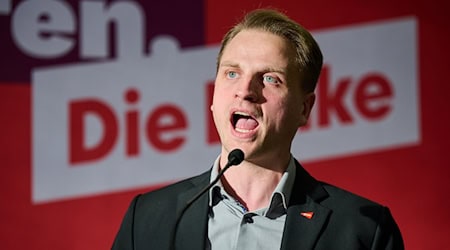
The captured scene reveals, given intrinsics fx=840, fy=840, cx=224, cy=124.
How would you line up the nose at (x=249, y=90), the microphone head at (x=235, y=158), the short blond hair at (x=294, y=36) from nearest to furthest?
1. the microphone head at (x=235, y=158)
2. the nose at (x=249, y=90)
3. the short blond hair at (x=294, y=36)

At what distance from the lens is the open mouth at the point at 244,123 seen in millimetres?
1966

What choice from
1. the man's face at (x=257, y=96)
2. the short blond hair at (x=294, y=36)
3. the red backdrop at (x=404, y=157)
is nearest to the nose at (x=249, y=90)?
the man's face at (x=257, y=96)

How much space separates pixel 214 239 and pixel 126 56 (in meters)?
1.67

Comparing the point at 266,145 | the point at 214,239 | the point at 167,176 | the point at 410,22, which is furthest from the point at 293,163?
the point at 410,22

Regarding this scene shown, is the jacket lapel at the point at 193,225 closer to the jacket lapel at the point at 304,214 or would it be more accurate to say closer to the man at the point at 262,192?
the man at the point at 262,192

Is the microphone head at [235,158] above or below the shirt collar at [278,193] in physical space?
above

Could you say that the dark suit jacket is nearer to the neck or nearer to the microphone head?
the neck

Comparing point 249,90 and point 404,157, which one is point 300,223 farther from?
point 404,157

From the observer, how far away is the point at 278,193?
1997mm

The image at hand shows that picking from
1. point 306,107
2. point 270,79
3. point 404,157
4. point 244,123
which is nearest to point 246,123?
point 244,123

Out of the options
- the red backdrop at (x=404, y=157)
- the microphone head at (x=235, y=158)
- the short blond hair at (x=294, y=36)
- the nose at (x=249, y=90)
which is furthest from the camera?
the red backdrop at (x=404, y=157)

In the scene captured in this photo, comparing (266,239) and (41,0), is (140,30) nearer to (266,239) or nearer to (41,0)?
(41,0)

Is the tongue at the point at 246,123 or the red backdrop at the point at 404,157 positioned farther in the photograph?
the red backdrop at the point at 404,157

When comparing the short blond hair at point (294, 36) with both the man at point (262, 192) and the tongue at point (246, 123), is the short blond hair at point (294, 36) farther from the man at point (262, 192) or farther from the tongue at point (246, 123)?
the tongue at point (246, 123)
